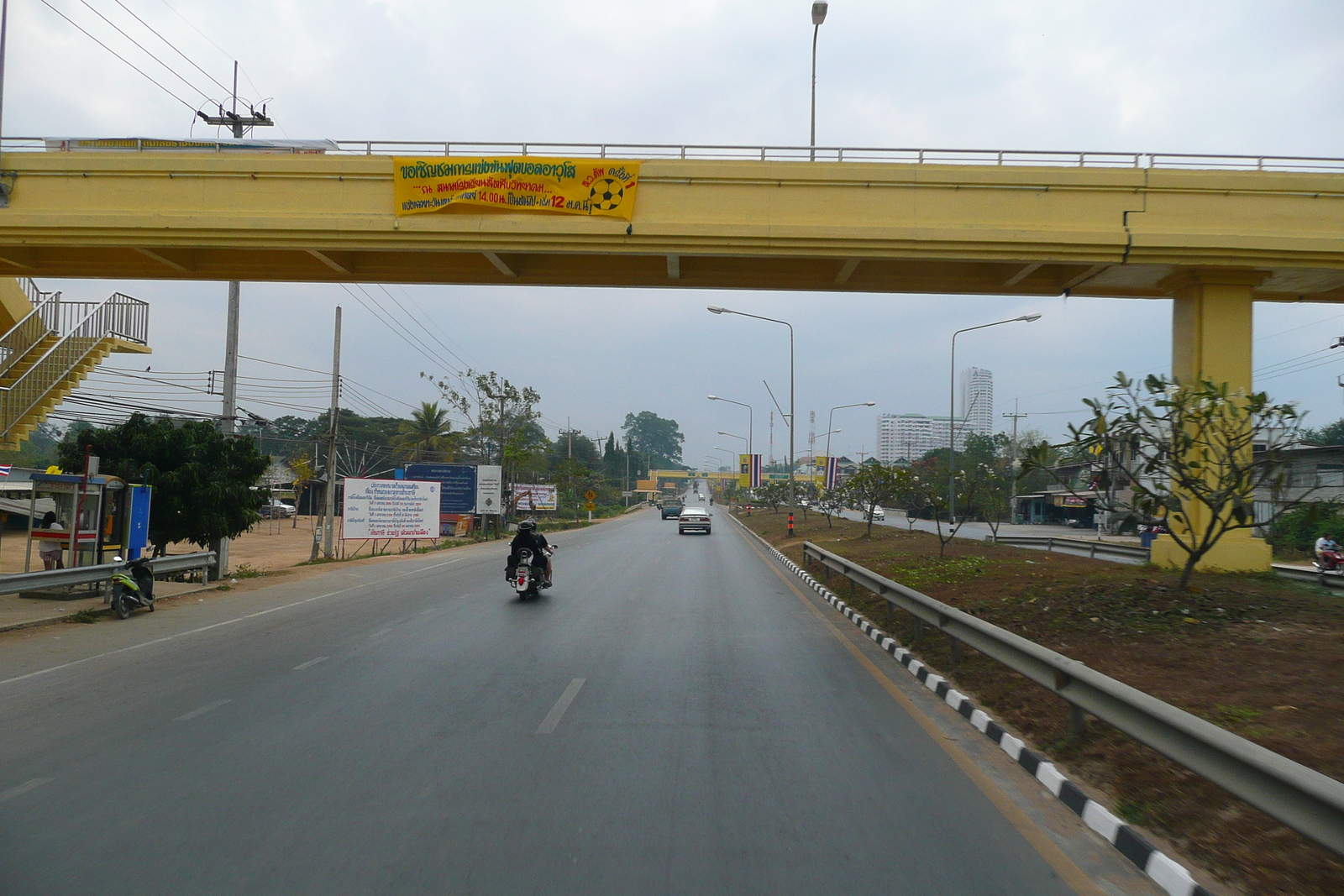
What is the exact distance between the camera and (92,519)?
16.3 meters

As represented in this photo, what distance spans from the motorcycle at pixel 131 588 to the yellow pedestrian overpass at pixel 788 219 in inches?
197

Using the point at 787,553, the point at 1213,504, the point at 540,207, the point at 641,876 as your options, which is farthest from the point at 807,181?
the point at 787,553

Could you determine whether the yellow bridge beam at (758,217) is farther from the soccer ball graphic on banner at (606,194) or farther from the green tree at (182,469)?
the green tree at (182,469)

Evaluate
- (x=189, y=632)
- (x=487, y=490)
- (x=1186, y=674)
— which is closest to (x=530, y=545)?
(x=189, y=632)

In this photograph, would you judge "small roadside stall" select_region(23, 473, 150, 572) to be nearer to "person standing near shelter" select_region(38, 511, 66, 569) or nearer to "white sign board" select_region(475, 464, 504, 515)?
"person standing near shelter" select_region(38, 511, 66, 569)

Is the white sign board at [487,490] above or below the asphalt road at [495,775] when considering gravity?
above

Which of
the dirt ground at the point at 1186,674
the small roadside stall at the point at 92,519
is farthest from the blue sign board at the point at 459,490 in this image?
the dirt ground at the point at 1186,674

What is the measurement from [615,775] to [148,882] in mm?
2652

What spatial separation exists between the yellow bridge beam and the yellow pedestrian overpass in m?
0.02

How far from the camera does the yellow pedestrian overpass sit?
1265 cm

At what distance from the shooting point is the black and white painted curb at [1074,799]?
4090 mm

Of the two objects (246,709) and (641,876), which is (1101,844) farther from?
(246,709)

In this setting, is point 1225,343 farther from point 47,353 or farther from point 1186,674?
point 47,353

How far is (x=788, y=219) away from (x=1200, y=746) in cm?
997
